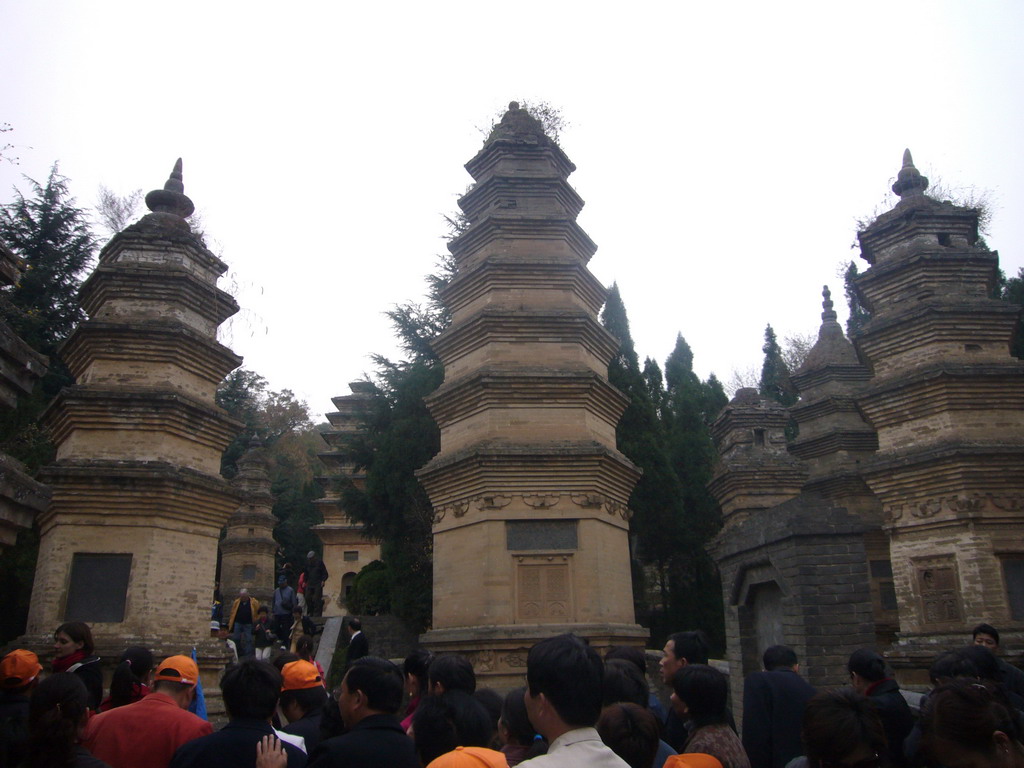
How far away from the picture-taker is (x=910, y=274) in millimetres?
13352

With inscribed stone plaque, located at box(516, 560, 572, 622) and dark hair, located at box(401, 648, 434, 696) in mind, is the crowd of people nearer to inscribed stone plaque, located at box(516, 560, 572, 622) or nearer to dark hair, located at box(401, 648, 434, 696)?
dark hair, located at box(401, 648, 434, 696)

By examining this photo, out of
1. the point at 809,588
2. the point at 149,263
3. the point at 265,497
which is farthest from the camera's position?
the point at 265,497

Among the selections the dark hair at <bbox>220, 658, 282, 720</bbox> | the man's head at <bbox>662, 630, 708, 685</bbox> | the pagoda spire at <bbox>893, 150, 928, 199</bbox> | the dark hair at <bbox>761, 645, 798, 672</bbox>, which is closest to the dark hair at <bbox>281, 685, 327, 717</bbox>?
the dark hair at <bbox>220, 658, 282, 720</bbox>

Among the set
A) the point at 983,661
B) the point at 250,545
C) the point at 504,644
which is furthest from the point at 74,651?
the point at 250,545

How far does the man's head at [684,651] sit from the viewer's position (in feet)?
16.5

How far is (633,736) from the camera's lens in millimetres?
3451

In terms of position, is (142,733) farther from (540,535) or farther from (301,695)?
(540,535)

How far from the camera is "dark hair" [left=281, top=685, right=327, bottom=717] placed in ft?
16.6

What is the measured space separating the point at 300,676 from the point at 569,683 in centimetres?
291

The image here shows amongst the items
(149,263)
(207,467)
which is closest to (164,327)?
(149,263)

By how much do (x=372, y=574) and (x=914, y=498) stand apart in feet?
45.4

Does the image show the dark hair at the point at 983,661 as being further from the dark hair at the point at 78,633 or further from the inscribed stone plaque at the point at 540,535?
the inscribed stone plaque at the point at 540,535

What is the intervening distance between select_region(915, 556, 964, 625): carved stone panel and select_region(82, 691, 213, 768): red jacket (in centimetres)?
1043

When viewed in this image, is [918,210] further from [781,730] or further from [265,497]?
[265,497]
